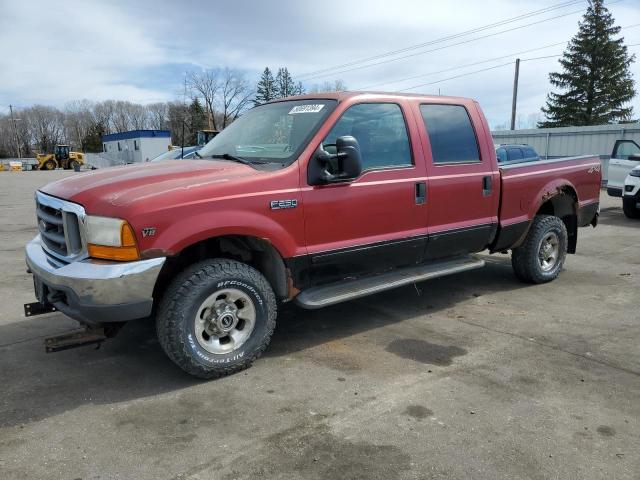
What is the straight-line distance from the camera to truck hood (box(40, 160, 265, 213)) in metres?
3.33

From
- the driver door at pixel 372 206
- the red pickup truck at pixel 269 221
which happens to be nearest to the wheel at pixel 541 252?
the red pickup truck at pixel 269 221

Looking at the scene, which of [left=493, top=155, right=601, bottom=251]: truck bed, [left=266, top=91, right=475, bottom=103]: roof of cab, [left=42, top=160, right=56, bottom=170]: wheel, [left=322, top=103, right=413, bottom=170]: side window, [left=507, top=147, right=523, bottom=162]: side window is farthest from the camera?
[left=42, top=160, right=56, bottom=170]: wheel

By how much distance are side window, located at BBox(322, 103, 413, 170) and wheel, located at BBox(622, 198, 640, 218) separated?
9576 mm

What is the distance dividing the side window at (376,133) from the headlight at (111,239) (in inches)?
66.5

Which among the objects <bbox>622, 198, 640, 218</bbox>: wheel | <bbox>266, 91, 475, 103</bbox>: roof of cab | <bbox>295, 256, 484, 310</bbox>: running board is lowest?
<bbox>622, 198, 640, 218</bbox>: wheel

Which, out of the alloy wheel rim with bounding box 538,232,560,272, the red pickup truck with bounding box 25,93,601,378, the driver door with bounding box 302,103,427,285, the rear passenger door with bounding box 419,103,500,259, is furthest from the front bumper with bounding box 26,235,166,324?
the alloy wheel rim with bounding box 538,232,560,272

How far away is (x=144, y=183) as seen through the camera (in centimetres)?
350

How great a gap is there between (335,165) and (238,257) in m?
1.06

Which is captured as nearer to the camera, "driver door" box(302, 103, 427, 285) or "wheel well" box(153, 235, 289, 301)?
"wheel well" box(153, 235, 289, 301)

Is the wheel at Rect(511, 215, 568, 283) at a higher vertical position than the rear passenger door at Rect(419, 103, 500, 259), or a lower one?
lower

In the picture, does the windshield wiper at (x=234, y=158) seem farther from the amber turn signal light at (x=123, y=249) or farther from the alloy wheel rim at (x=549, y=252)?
the alloy wheel rim at (x=549, y=252)

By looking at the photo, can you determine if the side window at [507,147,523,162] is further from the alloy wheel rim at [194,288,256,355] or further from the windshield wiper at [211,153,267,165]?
the alloy wheel rim at [194,288,256,355]

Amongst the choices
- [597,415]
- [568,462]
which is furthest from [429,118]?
[568,462]

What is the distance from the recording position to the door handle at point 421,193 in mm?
4605
